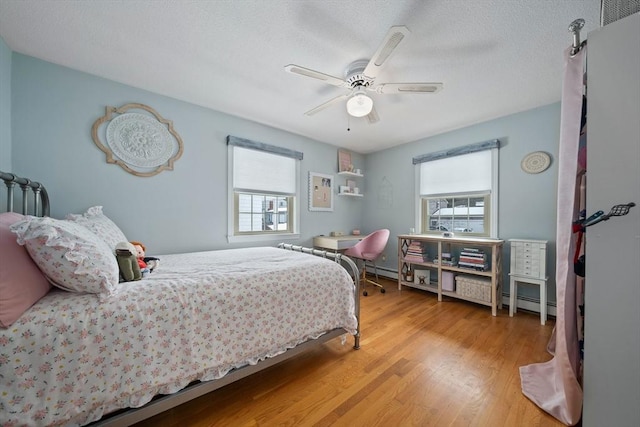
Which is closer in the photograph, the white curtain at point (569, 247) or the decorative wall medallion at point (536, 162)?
the white curtain at point (569, 247)

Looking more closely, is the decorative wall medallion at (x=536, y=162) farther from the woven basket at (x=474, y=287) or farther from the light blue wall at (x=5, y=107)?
the light blue wall at (x=5, y=107)

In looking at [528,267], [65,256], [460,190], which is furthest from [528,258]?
[65,256]

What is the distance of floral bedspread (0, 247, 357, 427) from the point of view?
867mm

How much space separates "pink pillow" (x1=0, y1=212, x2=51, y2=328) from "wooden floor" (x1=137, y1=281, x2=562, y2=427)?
0.90 metres

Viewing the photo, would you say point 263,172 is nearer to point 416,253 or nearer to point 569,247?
point 416,253

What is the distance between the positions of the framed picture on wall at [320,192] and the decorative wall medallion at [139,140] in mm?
1923

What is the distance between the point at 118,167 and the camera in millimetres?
2248

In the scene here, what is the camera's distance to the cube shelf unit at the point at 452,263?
8.71 feet

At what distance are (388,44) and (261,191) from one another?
238 centimetres

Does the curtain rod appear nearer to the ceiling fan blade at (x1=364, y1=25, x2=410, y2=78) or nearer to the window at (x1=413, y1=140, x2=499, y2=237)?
the ceiling fan blade at (x1=364, y1=25, x2=410, y2=78)

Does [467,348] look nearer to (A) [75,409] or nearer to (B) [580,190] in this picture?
(B) [580,190]

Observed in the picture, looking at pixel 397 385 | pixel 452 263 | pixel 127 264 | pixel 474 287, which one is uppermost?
pixel 127 264

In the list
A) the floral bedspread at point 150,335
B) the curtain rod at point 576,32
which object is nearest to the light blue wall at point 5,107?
the floral bedspread at point 150,335

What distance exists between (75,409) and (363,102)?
7.93 ft
